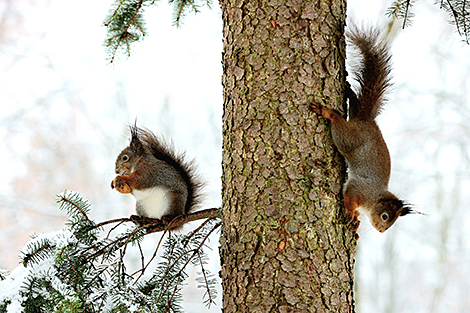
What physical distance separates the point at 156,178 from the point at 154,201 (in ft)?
0.37

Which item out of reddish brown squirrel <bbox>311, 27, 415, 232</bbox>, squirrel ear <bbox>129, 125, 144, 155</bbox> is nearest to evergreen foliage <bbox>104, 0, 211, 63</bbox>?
Answer: squirrel ear <bbox>129, 125, 144, 155</bbox>

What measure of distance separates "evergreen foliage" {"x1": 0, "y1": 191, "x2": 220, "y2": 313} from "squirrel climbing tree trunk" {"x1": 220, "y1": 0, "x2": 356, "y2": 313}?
31 centimetres

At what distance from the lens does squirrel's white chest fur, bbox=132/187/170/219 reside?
226cm

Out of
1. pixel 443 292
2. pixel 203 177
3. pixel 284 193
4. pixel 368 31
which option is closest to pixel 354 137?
pixel 284 193

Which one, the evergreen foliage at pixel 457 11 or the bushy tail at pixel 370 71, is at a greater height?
the evergreen foliage at pixel 457 11

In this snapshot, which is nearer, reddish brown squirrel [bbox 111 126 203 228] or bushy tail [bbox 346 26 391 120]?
bushy tail [bbox 346 26 391 120]

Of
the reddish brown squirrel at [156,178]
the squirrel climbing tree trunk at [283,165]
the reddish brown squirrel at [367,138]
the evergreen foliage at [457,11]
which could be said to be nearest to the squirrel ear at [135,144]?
the reddish brown squirrel at [156,178]

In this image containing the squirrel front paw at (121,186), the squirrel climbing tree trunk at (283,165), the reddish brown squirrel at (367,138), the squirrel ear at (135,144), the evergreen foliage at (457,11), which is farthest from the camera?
the squirrel ear at (135,144)

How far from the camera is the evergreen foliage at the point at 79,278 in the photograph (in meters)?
1.41

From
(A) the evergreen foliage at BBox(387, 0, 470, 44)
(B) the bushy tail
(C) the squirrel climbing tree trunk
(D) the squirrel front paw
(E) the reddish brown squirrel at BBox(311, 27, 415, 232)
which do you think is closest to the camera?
(C) the squirrel climbing tree trunk

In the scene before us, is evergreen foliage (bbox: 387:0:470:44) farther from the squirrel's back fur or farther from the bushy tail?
the squirrel's back fur

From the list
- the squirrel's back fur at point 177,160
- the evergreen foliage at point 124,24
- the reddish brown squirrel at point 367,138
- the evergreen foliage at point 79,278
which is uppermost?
the evergreen foliage at point 124,24

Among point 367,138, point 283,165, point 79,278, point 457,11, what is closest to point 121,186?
point 79,278

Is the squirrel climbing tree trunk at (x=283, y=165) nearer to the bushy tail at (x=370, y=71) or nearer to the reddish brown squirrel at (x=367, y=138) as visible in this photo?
→ the reddish brown squirrel at (x=367, y=138)
